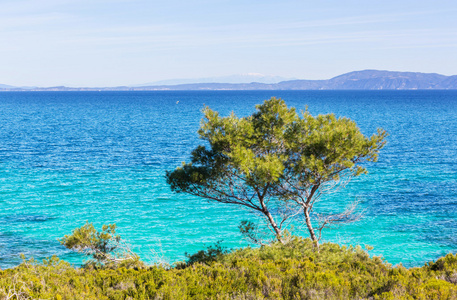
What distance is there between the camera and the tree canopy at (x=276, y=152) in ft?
46.4

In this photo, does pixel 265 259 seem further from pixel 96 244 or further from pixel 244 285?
pixel 96 244

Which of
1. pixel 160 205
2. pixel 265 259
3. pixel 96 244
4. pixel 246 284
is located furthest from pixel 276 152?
pixel 160 205

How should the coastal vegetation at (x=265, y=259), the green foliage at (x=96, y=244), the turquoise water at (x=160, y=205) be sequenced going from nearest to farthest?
1. the coastal vegetation at (x=265, y=259)
2. the green foliage at (x=96, y=244)
3. the turquoise water at (x=160, y=205)

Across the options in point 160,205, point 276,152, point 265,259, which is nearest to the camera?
point 265,259

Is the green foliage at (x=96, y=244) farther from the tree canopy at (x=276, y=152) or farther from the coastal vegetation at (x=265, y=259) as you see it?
the tree canopy at (x=276, y=152)

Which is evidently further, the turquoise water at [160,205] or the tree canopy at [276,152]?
the turquoise water at [160,205]

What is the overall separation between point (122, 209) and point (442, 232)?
21.2 metres

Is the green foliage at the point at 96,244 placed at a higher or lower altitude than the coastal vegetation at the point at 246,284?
lower

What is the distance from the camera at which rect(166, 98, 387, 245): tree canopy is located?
14148 millimetres

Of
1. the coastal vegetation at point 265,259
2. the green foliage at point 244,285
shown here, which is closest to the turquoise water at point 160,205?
the coastal vegetation at point 265,259

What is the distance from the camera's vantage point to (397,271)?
1030 centimetres

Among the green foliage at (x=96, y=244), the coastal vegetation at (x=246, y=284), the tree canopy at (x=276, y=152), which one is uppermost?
the tree canopy at (x=276, y=152)

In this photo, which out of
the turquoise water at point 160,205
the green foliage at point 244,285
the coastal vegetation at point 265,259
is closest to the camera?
the green foliage at point 244,285

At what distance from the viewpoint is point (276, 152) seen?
1570 cm
